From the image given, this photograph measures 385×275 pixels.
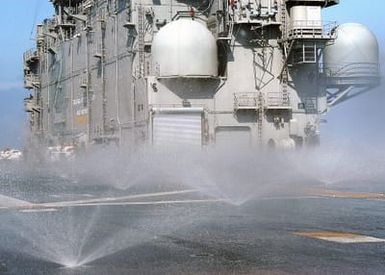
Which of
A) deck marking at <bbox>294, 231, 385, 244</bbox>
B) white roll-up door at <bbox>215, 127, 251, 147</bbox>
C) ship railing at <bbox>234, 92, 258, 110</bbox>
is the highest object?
ship railing at <bbox>234, 92, 258, 110</bbox>

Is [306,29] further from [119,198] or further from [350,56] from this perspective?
[119,198]

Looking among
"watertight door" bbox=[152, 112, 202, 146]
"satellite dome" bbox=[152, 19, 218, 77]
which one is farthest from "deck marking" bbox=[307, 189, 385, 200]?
"satellite dome" bbox=[152, 19, 218, 77]

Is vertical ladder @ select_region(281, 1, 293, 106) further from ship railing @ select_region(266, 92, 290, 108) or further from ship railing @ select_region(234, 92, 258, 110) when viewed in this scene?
ship railing @ select_region(234, 92, 258, 110)

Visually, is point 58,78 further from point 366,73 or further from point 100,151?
point 366,73

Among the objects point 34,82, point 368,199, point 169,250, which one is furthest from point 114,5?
point 169,250

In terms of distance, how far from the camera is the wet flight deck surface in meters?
9.04

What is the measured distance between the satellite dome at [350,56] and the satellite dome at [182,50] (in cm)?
989

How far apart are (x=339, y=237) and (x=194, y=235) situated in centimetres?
251

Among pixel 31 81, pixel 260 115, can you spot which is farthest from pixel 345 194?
pixel 31 81

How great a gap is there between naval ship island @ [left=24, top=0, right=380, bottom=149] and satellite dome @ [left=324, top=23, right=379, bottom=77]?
0.07 metres

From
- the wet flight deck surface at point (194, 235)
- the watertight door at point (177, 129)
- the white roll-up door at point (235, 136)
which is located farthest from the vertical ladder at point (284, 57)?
the wet flight deck surface at point (194, 235)

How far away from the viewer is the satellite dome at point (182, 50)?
38.8 m

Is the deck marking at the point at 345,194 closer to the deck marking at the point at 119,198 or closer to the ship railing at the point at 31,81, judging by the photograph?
the deck marking at the point at 119,198

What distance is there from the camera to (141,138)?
40.3 metres
